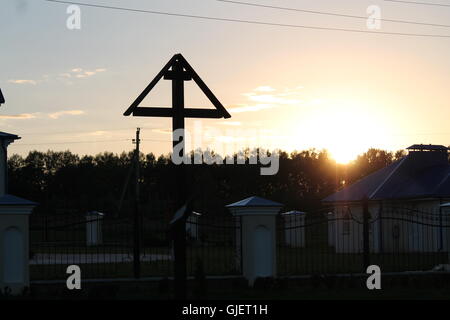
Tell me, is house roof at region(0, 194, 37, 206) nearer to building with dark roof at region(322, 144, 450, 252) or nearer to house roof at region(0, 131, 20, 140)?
house roof at region(0, 131, 20, 140)

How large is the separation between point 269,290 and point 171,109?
502 centimetres

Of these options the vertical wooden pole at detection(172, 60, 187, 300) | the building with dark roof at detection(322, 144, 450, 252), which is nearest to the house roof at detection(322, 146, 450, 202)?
the building with dark roof at detection(322, 144, 450, 252)

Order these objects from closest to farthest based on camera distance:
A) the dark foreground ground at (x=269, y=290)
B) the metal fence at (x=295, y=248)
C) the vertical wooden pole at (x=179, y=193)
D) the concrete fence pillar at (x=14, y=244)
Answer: the vertical wooden pole at (x=179, y=193) → the dark foreground ground at (x=269, y=290) → the concrete fence pillar at (x=14, y=244) → the metal fence at (x=295, y=248)

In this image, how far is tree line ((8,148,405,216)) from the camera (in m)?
61.0

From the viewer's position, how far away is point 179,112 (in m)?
9.78

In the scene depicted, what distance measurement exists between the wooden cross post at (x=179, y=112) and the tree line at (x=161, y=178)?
43.6 m

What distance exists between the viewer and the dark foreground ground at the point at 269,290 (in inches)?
488

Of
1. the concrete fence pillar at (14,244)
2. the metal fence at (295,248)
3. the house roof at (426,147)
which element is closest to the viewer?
the concrete fence pillar at (14,244)

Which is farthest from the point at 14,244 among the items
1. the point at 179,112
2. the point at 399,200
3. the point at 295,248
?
the point at 399,200

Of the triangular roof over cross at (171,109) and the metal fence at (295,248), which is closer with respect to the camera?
the triangular roof over cross at (171,109)

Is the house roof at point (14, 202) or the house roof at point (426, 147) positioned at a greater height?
the house roof at point (426, 147)

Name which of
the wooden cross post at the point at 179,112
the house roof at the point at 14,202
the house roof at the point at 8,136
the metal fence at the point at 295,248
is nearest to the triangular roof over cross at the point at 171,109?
the wooden cross post at the point at 179,112

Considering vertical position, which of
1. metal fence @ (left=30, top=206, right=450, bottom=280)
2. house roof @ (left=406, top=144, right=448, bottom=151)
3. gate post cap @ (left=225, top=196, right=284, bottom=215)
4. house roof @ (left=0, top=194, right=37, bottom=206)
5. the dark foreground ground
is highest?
house roof @ (left=406, top=144, right=448, bottom=151)

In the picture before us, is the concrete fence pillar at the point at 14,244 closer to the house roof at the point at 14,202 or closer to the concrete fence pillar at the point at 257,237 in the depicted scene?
the house roof at the point at 14,202
